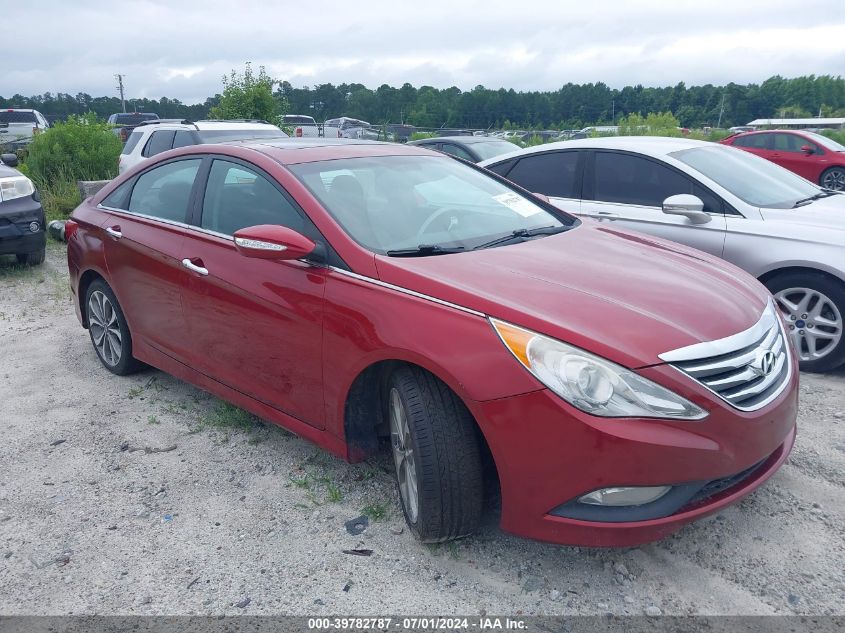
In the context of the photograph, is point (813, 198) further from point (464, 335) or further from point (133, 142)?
point (133, 142)

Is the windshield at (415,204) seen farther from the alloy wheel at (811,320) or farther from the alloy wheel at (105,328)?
the alloy wheel at (105,328)

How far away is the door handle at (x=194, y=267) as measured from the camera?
360 centimetres

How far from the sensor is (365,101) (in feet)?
199

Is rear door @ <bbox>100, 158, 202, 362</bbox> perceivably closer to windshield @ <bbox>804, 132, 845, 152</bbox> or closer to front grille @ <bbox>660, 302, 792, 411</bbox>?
front grille @ <bbox>660, 302, 792, 411</bbox>

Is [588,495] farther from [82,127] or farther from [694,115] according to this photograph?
[694,115]

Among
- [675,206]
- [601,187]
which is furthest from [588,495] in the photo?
[601,187]

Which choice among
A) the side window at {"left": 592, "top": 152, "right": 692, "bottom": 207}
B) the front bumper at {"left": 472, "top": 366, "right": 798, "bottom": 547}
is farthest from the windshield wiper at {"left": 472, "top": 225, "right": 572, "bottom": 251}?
the side window at {"left": 592, "top": 152, "right": 692, "bottom": 207}

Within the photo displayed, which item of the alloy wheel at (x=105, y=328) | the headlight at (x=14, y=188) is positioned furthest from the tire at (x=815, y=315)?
the headlight at (x=14, y=188)

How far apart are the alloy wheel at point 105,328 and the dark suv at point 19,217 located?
3448 mm

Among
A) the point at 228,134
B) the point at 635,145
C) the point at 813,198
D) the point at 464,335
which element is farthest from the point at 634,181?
the point at 228,134

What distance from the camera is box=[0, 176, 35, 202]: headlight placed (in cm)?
764

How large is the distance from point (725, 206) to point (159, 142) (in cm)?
854

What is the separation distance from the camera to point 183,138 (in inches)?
410

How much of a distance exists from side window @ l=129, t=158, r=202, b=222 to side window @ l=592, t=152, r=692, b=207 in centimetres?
319
